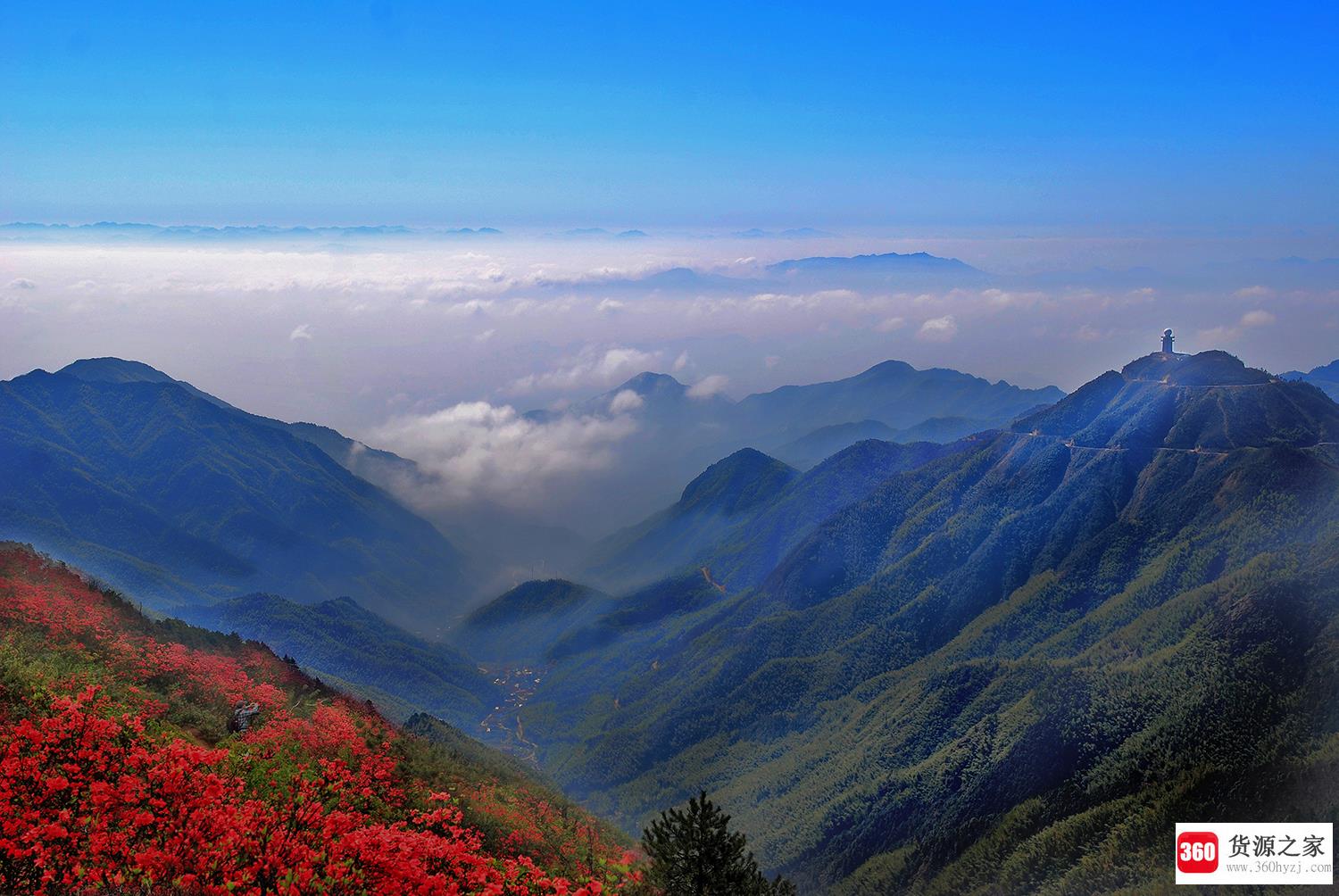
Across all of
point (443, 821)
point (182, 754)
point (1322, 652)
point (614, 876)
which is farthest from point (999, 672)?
point (182, 754)

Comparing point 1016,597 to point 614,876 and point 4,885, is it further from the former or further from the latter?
point 4,885

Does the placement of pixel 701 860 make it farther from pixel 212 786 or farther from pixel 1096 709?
pixel 1096 709

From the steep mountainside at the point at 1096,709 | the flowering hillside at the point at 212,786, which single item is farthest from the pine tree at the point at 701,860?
the steep mountainside at the point at 1096,709

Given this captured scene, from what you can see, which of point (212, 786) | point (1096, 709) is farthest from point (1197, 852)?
point (212, 786)

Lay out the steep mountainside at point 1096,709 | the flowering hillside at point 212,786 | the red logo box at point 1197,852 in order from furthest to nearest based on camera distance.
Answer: the steep mountainside at point 1096,709, the red logo box at point 1197,852, the flowering hillside at point 212,786
